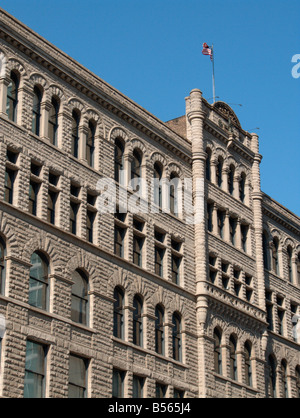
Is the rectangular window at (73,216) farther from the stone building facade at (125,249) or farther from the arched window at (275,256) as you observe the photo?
the arched window at (275,256)

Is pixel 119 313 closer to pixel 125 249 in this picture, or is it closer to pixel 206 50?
pixel 125 249

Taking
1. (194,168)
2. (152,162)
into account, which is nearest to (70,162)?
(152,162)

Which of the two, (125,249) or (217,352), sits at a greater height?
(125,249)

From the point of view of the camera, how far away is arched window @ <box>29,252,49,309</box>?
42.4 metres

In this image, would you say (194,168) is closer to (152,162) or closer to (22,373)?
(152,162)

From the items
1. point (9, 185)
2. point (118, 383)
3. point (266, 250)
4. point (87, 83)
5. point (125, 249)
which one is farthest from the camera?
point (266, 250)

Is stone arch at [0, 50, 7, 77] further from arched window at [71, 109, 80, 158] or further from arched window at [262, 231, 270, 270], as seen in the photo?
arched window at [262, 231, 270, 270]

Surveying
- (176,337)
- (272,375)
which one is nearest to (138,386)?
(176,337)

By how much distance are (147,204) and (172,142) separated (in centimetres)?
497

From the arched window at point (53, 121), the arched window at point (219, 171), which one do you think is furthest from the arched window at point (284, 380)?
the arched window at point (53, 121)

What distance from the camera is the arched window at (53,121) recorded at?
1842 inches

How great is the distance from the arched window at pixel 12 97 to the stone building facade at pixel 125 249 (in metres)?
0.05

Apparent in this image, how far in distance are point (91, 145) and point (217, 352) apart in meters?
A: 13.1

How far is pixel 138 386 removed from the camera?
4647 centimetres
